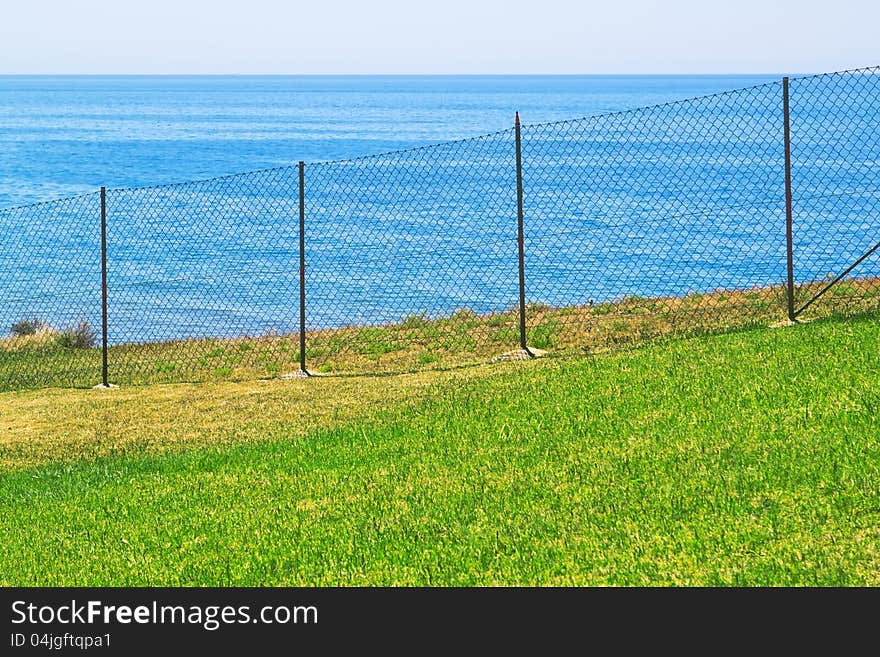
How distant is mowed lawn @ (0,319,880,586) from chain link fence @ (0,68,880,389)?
7.91 feet

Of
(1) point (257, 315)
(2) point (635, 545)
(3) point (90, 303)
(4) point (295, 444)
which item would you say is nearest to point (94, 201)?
(3) point (90, 303)

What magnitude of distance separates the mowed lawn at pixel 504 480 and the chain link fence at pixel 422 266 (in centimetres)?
241

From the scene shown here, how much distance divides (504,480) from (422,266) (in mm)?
28469

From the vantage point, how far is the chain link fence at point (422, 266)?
542 inches

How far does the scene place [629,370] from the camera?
9875mm

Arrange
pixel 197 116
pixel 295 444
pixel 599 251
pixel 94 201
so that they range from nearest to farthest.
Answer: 1. pixel 295 444
2. pixel 599 251
3. pixel 94 201
4. pixel 197 116

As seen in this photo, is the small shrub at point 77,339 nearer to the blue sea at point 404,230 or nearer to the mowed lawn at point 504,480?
the blue sea at point 404,230

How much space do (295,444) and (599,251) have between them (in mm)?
29592

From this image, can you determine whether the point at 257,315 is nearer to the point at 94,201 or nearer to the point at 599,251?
the point at 599,251

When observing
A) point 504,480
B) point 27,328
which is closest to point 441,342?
point 504,480

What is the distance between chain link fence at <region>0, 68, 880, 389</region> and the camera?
45.1 ft

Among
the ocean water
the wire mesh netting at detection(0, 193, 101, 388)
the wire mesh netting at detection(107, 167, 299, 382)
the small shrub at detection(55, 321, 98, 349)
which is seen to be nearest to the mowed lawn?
the wire mesh netting at detection(107, 167, 299, 382)

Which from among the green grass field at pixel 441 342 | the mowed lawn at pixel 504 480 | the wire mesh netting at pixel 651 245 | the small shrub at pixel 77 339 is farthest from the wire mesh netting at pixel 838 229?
the small shrub at pixel 77 339

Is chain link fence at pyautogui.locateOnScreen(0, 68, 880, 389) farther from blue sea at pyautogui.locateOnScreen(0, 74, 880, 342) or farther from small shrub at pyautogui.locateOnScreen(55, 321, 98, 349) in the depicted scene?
blue sea at pyautogui.locateOnScreen(0, 74, 880, 342)
